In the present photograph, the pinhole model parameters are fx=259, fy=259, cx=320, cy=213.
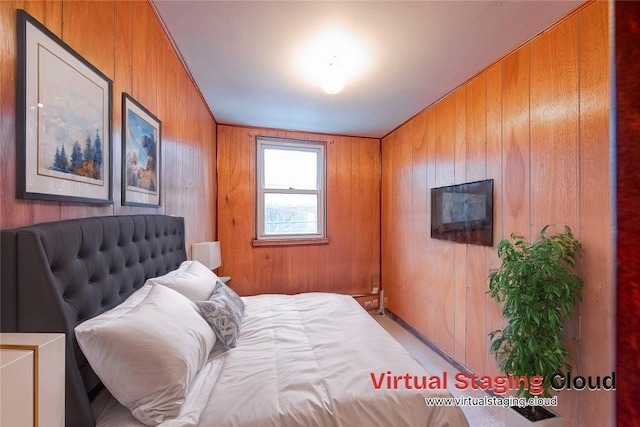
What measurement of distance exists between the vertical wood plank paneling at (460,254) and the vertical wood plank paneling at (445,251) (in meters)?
0.04

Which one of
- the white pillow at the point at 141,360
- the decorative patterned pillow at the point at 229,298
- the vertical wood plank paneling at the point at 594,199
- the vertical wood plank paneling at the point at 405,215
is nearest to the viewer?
the white pillow at the point at 141,360

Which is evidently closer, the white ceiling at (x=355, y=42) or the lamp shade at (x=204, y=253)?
the white ceiling at (x=355, y=42)

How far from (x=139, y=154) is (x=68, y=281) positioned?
2.79 feet

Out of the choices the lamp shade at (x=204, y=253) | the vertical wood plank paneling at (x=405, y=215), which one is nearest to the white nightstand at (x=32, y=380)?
the lamp shade at (x=204, y=253)

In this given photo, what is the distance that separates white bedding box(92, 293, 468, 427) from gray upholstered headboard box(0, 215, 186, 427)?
231mm

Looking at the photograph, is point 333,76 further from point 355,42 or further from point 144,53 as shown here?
point 144,53

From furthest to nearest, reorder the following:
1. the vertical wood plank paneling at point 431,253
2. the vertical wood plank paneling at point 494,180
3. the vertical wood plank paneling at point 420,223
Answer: the vertical wood plank paneling at point 420,223, the vertical wood plank paneling at point 431,253, the vertical wood plank paneling at point 494,180

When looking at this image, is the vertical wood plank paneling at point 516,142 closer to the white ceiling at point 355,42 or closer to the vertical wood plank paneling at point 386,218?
the white ceiling at point 355,42

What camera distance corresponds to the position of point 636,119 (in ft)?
1.05

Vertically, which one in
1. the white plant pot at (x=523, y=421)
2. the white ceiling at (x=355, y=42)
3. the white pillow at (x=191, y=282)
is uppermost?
the white ceiling at (x=355, y=42)

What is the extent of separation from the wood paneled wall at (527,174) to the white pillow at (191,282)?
67.1 inches

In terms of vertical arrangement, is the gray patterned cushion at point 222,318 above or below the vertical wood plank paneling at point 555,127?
below

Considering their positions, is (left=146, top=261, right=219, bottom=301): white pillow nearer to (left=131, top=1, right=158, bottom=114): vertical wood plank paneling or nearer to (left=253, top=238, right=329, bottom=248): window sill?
(left=131, top=1, right=158, bottom=114): vertical wood plank paneling

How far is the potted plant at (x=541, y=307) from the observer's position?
140 centimetres
